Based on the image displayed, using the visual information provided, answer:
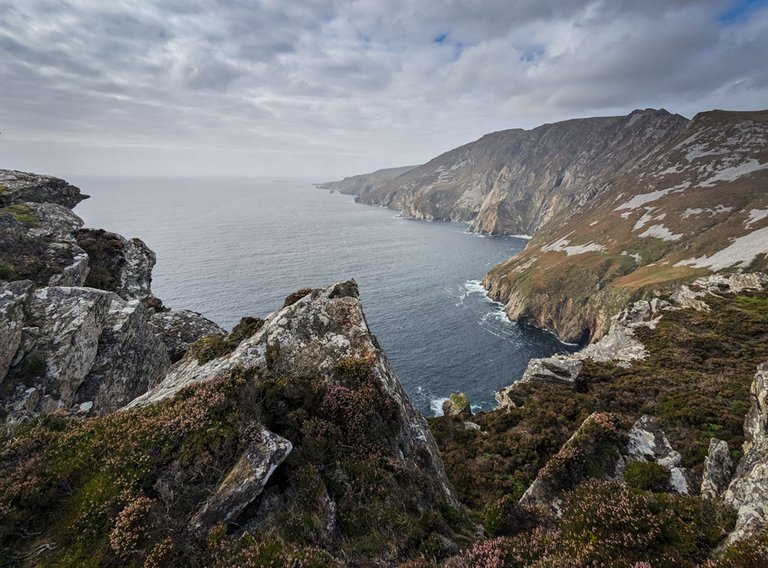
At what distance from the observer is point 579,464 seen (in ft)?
43.6

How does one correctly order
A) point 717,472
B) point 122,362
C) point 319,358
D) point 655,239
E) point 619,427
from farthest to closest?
point 655,239 → point 122,362 → point 619,427 → point 319,358 → point 717,472

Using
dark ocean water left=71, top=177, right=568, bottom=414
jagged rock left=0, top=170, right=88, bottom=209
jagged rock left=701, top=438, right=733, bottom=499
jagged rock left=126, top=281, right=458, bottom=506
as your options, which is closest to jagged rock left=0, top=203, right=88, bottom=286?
jagged rock left=0, top=170, right=88, bottom=209

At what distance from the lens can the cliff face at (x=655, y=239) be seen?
94.5 metres

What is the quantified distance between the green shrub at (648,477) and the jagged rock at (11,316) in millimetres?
24654

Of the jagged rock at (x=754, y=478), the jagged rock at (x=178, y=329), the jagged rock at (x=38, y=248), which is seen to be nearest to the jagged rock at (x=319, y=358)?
the jagged rock at (x=754, y=478)

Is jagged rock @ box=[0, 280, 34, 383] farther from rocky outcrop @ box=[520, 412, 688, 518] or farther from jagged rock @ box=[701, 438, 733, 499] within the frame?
jagged rock @ box=[701, 438, 733, 499]

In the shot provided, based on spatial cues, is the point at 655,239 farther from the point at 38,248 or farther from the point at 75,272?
the point at 38,248

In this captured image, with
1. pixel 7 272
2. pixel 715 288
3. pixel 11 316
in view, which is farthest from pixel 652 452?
pixel 715 288

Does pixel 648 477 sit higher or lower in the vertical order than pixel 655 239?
higher

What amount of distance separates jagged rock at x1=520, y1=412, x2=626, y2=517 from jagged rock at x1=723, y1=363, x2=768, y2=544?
3635 mm

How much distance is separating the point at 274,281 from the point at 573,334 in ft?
304

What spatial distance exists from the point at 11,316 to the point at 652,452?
28.6m

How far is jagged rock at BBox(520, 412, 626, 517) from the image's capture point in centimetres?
1195

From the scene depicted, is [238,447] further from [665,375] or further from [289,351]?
[665,375]
